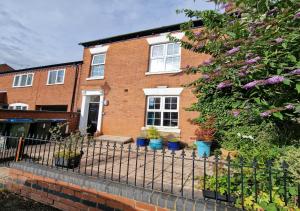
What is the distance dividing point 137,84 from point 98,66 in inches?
142

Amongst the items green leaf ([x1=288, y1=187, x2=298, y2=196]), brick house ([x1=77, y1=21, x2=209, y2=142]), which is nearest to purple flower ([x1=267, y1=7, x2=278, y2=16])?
green leaf ([x1=288, y1=187, x2=298, y2=196])

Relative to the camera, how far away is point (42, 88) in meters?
16.2

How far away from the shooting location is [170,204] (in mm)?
2900

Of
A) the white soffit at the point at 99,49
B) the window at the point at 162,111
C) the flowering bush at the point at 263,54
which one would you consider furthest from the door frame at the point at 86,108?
the flowering bush at the point at 263,54

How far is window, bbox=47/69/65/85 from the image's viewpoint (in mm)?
15422

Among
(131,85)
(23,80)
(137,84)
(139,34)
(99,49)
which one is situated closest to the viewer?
(137,84)

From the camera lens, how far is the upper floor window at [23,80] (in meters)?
17.6

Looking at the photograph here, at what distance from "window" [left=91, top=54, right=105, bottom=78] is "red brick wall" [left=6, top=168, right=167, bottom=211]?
9.37 m

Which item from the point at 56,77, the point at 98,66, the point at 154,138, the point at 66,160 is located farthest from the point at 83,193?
the point at 56,77

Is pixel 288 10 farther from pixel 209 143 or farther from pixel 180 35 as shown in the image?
pixel 180 35

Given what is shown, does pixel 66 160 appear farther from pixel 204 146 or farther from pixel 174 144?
pixel 174 144

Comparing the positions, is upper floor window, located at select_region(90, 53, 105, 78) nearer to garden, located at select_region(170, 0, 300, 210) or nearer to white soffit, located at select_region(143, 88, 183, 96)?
white soffit, located at select_region(143, 88, 183, 96)

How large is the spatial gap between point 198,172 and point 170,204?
7.74 ft

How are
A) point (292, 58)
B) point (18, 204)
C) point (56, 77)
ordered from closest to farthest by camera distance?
1. point (292, 58)
2. point (18, 204)
3. point (56, 77)
